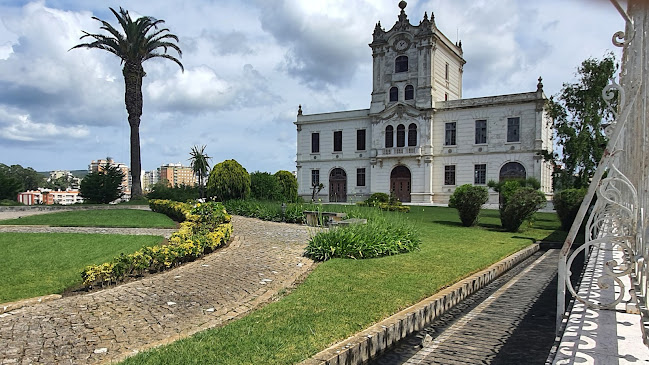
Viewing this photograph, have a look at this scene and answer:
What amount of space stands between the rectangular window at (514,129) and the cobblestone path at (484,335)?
29309 millimetres

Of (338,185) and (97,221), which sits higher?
(338,185)

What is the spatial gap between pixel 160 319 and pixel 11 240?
334 inches

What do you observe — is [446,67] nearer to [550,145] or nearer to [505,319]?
[550,145]

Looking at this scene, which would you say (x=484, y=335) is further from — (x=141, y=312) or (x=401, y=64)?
(x=401, y=64)

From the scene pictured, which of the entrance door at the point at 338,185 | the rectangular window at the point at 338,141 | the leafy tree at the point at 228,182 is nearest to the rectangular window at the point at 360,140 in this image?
the rectangular window at the point at 338,141

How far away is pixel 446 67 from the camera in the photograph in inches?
1619

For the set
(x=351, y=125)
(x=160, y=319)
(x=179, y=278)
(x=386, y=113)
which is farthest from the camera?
(x=351, y=125)

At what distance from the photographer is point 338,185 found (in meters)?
42.9

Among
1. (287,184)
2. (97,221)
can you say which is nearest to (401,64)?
(287,184)

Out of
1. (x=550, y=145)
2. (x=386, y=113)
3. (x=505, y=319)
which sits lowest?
(x=505, y=319)

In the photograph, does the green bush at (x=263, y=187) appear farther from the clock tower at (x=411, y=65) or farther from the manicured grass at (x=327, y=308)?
the clock tower at (x=411, y=65)

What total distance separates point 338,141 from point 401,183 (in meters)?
7.67

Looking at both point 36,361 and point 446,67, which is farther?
point 446,67

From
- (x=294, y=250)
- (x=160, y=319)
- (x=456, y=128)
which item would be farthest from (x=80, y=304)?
(x=456, y=128)
